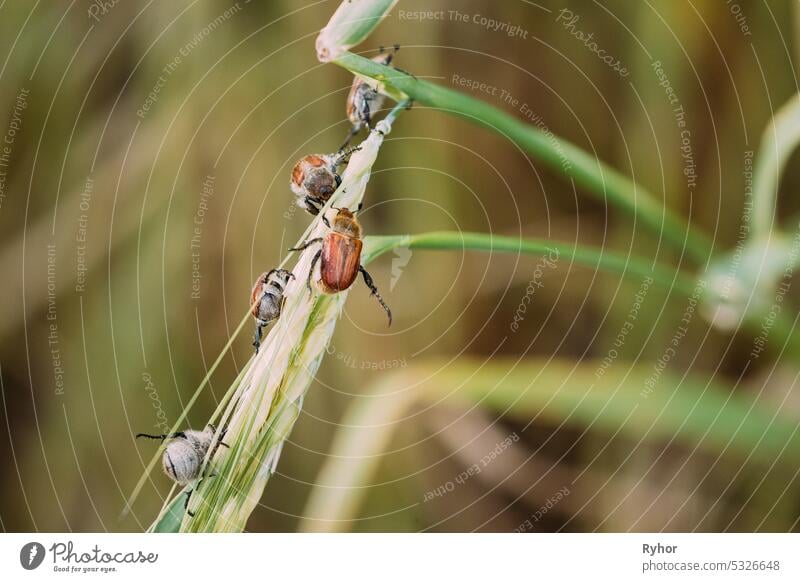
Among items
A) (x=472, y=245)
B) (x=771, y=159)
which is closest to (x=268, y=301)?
(x=472, y=245)

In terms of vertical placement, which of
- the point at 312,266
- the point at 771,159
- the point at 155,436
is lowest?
the point at 155,436

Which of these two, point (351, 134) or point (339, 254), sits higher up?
point (351, 134)

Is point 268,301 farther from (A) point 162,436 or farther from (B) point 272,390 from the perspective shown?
(A) point 162,436

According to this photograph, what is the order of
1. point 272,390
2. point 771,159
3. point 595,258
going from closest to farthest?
point 272,390
point 595,258
point 771,159

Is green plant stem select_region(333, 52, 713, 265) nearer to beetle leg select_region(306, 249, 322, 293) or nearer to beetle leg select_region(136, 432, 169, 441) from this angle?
beetle leg select_region(306, 249, 322, 293)

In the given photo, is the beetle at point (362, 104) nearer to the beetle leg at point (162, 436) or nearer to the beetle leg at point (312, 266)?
the beetle leg at point (312, 266)

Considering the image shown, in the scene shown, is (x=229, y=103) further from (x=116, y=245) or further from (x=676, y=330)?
(x=676, y=330)
